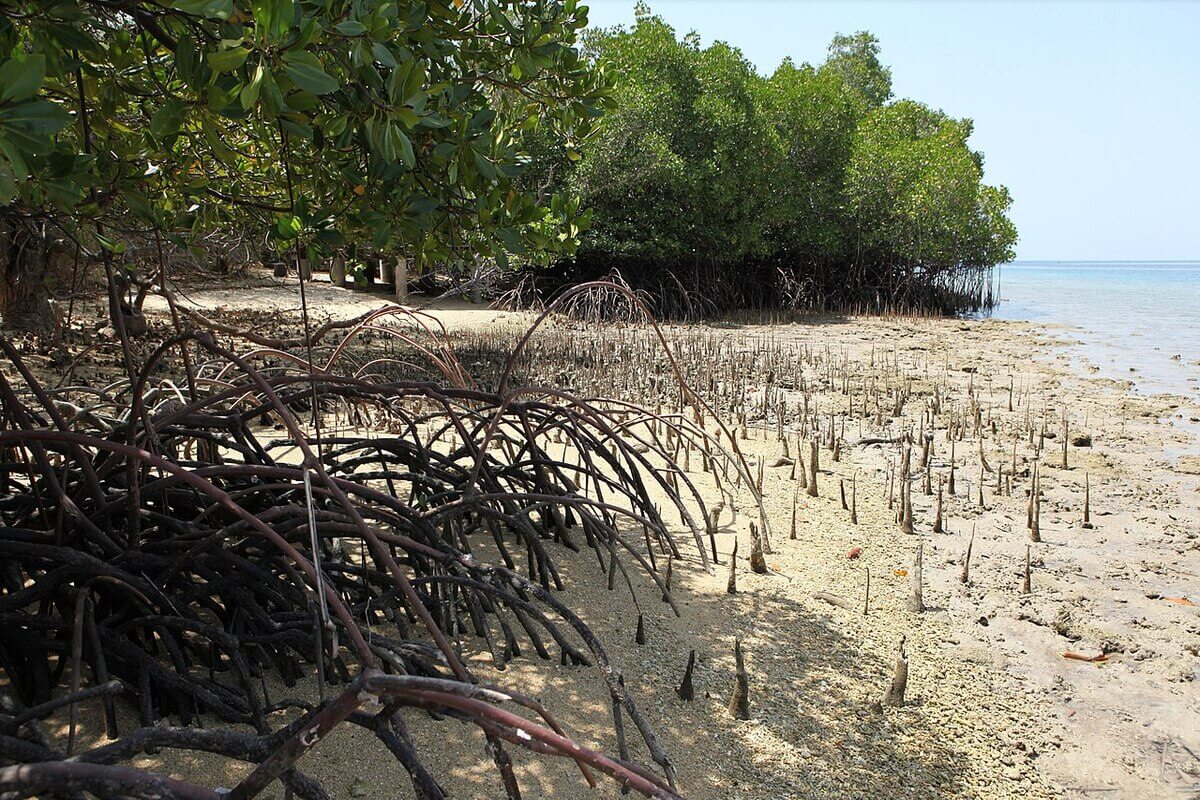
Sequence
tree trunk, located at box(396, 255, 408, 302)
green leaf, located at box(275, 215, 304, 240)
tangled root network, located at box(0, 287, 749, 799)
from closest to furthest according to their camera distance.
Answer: tangled root network, located at box(0, 287, 749, 799) < green leaf, located at box(275, 215, 304, 240) < tree trunk, located at box(396, 255, 408, 302)

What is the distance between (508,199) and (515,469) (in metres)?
1.11

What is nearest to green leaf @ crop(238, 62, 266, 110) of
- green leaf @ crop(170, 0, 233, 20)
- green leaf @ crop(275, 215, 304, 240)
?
green leaf @ crop(170, 0, 233, 20)

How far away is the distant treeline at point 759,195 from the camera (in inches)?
558

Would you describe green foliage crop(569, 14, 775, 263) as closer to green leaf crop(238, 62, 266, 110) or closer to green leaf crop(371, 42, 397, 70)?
green leaf crop(371, 42, 397, 70)

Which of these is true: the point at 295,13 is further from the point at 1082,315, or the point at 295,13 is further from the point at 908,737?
the point at 1082,315

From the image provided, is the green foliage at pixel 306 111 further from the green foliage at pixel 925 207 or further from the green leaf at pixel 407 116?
the green foliage at pixel 925 207

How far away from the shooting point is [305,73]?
53.3 inches

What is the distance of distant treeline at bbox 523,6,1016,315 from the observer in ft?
46.5

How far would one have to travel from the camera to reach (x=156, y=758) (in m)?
1.66

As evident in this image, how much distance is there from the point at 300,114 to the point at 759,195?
14.4 metres

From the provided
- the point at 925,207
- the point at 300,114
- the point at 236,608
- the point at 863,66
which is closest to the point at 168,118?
the point at 300,114

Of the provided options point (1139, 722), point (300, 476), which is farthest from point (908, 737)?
point (300, 476)

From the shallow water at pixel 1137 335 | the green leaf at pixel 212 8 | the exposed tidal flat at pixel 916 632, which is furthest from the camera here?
the shallow water at pixel 1137 335

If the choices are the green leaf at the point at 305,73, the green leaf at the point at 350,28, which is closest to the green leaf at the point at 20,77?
the green leaf at the point at 305,73
